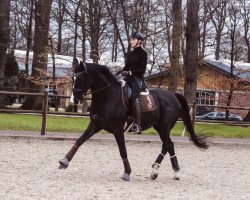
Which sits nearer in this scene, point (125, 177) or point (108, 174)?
point (125, 177)

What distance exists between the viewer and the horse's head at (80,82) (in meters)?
9.32

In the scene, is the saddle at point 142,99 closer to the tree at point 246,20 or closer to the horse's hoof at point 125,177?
the horse's hoof at point 125,177

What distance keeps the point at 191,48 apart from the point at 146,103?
15183mm

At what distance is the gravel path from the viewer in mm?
7873

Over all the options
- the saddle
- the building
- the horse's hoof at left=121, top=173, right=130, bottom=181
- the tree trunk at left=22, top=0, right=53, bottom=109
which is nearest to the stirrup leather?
the saddle

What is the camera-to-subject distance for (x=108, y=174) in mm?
10148

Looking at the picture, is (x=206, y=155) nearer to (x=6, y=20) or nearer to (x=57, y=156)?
(x=57, y=156)

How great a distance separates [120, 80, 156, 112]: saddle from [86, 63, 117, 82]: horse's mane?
0.22 m

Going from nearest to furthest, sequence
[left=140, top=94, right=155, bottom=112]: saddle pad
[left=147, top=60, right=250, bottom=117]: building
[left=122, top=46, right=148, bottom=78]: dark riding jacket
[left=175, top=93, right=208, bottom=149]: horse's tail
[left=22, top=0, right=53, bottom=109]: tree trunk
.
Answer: [left=122, top=46, right=148, bottom=78]: dark riding jacket → [left=140, top=94, right=155, bottom=112]: saddle pad → [left=175, top=93, right=208, bottom=149]: horse's tail → [left=22, top=0, right=53, bottom=109]: tree trunk → [left=147, top=60, right=250, bottom=117]: building

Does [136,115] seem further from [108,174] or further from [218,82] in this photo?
[218,82]

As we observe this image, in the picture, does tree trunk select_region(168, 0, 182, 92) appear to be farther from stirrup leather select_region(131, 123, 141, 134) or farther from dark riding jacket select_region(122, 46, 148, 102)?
stirrup leather select_region(131, 123, 141, 134)

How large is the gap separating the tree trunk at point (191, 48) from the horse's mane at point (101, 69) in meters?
15.3

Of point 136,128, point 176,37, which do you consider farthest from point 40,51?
point 136,128

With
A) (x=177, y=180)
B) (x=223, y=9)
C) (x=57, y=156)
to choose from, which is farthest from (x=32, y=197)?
(x=223, y=9)
